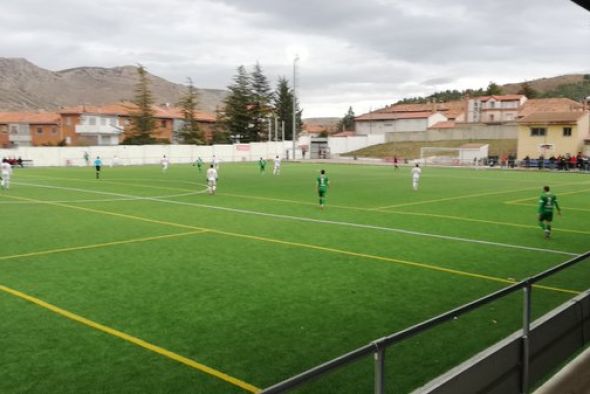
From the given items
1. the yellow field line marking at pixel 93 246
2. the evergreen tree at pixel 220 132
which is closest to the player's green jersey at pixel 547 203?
the yellow field line marking at pixel 93 246

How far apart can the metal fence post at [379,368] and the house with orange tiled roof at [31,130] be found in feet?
344

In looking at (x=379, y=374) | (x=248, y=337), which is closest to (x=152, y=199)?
(x=248, y=337)

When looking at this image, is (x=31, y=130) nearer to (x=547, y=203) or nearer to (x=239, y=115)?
(x=239, y=115)

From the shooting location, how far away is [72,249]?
1504 cm

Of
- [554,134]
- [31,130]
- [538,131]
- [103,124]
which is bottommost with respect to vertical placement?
[554,134]

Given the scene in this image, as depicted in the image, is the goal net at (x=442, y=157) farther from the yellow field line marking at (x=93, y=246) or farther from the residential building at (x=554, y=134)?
the yellow field line marking at (x=93, y=246)

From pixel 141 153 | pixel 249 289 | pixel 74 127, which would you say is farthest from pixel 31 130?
pixel 249 289

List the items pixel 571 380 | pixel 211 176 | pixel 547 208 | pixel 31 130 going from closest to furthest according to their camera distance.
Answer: pixel 571 380 → pixel 547 208 → pixel 211 176 → pixel 31 130

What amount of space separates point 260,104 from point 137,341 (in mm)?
102550

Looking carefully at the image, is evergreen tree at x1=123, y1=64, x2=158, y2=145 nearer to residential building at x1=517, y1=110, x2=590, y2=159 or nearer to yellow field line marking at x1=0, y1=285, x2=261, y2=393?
residential building at x1=517, y1=110, x2=590, y2=159

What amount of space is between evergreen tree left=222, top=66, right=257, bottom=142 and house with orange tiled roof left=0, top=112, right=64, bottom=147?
30527 millimetres

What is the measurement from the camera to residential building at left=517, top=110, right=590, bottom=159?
64.1m

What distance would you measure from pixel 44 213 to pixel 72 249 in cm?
883

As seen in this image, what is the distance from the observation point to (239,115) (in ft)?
346
